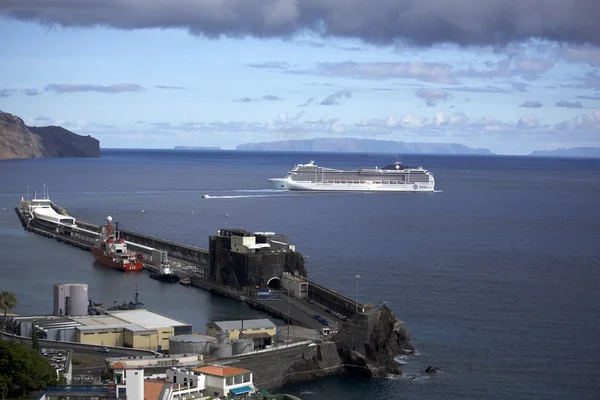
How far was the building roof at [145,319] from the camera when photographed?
33.1 meters

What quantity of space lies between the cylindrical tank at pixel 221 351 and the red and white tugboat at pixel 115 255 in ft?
71.1

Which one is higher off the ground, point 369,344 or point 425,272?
point 425,272

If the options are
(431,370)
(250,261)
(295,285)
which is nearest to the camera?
(431,370)

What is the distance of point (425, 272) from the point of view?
4894 centimetres

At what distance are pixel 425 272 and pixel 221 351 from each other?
69.5 feet

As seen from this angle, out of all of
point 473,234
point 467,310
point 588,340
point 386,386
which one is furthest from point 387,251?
point 386,386

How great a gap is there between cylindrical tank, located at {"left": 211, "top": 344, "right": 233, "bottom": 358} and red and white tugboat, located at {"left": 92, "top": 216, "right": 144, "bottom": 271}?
21676mm

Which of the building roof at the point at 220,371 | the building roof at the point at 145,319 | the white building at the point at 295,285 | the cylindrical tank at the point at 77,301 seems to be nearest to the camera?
the building roof at the point at 220,371

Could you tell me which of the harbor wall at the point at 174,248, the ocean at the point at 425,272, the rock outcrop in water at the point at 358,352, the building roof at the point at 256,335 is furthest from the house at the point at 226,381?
the harbor wall at the point at 174,248

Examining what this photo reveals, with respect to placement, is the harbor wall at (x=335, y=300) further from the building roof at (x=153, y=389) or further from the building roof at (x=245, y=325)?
the building roof at (x=153, y=389)

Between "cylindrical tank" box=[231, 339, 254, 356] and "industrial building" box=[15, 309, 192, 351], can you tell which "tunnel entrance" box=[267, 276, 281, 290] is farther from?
"cylindrical tank" box=[231, 339, 254, 356]

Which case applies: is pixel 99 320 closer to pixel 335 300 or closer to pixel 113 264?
pixel 335 300

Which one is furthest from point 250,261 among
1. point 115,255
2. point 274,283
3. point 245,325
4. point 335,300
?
point 115,255

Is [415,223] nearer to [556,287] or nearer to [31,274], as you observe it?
[556,287]
